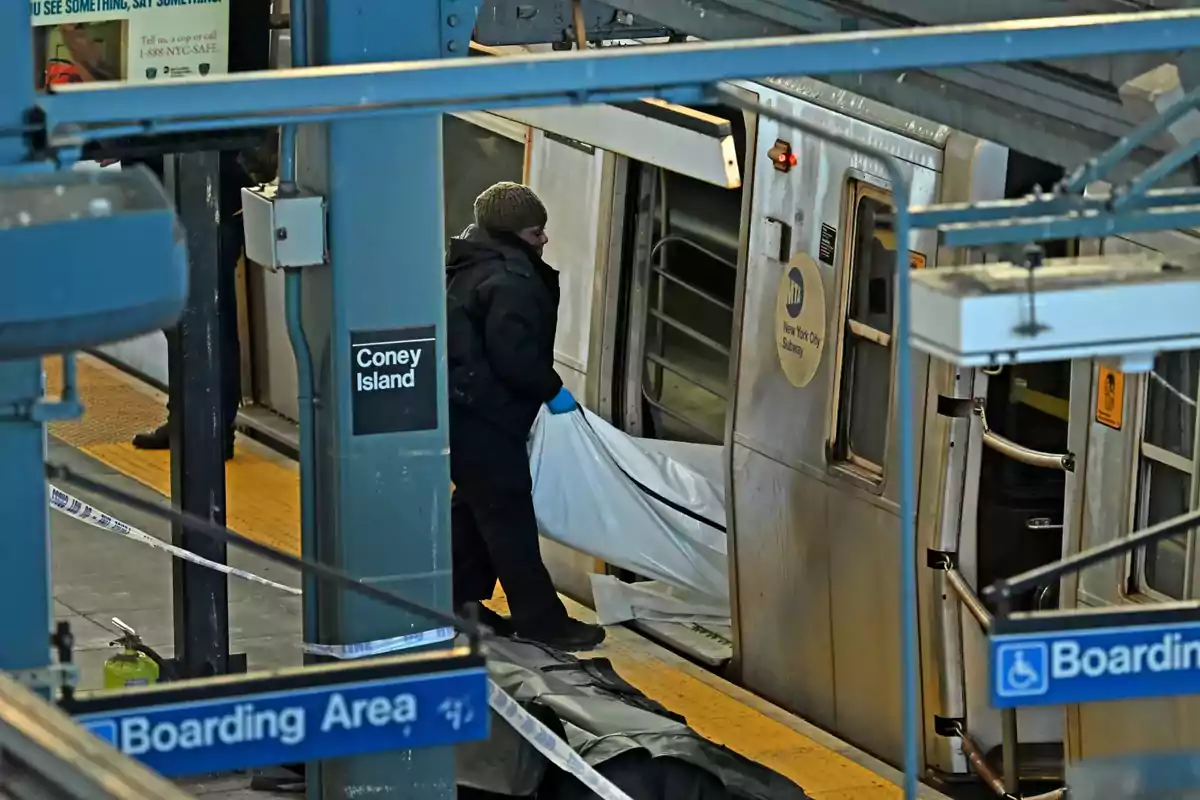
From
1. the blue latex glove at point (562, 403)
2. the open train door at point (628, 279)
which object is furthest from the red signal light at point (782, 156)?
the blue latex glove at point (562, 403)

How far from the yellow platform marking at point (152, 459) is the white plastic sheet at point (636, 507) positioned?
160cm

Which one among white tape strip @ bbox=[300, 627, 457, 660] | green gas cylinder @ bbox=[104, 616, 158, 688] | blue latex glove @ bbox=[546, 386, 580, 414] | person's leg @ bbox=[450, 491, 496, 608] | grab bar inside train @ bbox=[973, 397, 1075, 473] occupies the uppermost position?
grab bar inside train @ bbox=[973, 397, 1075, 473]

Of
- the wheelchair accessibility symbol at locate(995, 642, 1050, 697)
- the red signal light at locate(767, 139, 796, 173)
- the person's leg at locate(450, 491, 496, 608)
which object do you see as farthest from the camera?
the person's leg at locate(450, 491, 496, 608)

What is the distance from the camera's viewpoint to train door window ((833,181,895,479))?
301 inches

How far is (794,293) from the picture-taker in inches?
320

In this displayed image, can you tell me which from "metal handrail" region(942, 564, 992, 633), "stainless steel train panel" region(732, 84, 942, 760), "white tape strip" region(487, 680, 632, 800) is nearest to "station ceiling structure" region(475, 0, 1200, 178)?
"stainless steel train panel" region(732, 84, 942, 760)

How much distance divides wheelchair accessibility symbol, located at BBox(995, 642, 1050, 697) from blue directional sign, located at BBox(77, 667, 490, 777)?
39.8 inches

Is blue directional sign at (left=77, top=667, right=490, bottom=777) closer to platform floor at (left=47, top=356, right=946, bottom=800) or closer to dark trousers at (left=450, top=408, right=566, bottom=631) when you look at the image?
platform floor at (left=47, top=356, right=946, bottom=800)

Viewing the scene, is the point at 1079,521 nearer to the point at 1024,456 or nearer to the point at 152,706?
the point at 1024,456

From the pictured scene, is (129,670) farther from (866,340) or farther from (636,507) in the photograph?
(866,340)

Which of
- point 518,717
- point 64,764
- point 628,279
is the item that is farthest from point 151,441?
point 64,764

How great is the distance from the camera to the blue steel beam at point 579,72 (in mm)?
3705

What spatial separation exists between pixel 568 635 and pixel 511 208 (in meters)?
1.66

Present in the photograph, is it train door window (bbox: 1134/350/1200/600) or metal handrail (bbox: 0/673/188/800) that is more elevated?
metal handrail (bbox: 0/673/188/800)
